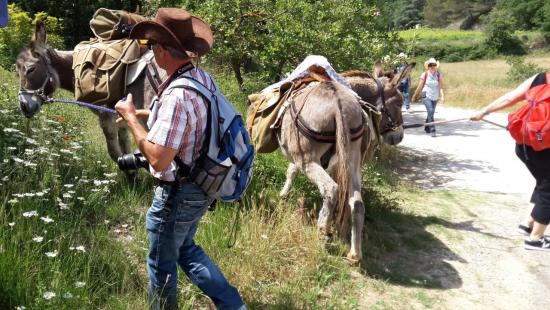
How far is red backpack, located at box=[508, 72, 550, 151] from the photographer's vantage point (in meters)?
4.61

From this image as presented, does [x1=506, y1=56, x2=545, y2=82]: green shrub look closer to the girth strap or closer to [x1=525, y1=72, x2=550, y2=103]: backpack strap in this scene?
[x1=525, y1=72, x2=550, y2=103]: backpack strap

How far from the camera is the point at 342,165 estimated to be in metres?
4.18

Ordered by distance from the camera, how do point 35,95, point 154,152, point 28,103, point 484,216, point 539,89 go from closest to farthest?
1. point 154,152
2. point 28,103
3. point 35,95
4. point 539,89
5. point 484,216

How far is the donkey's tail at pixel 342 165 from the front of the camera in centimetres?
418

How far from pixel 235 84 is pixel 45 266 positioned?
7.64 metres

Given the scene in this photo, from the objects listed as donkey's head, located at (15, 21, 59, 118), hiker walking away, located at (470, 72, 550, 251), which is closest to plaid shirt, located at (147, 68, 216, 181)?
donkey's head, located at (15, 21, 59, 118)

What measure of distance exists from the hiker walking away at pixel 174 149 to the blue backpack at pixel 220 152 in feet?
0.16

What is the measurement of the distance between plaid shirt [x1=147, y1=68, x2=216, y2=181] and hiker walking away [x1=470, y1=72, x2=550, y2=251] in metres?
3.65

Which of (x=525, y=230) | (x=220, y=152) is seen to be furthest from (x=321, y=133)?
(x=525, y=230)

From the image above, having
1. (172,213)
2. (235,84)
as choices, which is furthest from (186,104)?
(235,84)

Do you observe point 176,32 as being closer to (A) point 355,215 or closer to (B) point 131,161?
(B) point 131,161

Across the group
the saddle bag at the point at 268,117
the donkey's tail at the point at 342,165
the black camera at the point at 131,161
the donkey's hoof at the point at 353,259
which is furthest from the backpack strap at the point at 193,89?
the saddle bag at the point at 268,117

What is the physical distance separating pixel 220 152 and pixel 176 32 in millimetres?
719

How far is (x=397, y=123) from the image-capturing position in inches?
236
